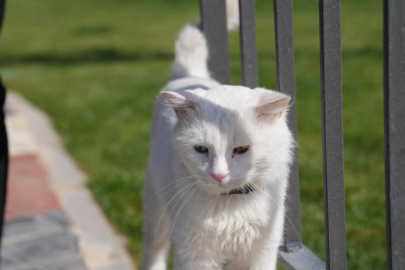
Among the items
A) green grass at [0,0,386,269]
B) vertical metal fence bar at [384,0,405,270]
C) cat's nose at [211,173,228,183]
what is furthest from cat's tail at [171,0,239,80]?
vertical metal fence bar at [384,0,405,270]

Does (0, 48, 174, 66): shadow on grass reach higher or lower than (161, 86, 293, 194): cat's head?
lower

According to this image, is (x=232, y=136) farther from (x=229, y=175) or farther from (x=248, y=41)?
(x=248, y=41)

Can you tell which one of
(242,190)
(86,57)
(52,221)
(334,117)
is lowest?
(52,221)

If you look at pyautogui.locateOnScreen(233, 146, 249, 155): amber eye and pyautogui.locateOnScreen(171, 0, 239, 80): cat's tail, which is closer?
pyautogui.locateOnScreen(233, 146, 249, 155): amber eye

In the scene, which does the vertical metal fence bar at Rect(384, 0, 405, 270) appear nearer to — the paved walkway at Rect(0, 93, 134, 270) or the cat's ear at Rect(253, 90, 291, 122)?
the cat's ear at Rect(253, 90, 291, 122)

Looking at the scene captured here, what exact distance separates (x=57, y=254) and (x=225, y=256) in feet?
4.54

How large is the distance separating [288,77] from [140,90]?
5033 mm

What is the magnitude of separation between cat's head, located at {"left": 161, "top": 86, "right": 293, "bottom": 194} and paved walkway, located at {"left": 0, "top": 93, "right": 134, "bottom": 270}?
139 centimetres

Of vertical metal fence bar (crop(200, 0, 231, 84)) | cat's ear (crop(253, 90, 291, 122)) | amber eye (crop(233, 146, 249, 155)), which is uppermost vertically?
vertical metal fence bar (crop(200, 0, 231, 84))

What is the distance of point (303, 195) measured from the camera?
12.1 ft

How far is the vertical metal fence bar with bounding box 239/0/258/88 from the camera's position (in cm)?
202

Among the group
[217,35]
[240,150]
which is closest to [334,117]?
[240,150]

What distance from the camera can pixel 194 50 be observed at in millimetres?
2551

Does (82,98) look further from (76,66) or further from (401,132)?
(401,132)
